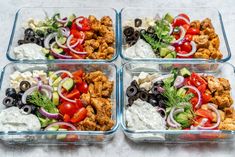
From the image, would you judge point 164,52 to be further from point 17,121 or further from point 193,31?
point 17,121

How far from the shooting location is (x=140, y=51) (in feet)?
5.52

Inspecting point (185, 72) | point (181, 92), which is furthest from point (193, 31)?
point (181, 92)

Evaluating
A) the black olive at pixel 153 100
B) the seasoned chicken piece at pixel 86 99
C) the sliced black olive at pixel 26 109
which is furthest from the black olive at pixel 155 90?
the sliced black olive at pixel 26 109

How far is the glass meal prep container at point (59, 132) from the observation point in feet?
4.59

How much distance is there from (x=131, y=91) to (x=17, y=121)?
455 mm

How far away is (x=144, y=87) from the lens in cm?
161

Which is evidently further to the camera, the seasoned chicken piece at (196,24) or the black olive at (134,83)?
the seasoned chicken piece at (196,24)

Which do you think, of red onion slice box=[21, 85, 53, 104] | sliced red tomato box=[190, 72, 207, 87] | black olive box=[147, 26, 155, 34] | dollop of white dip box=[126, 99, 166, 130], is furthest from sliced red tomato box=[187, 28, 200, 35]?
red onion slice box=[21, 85, 53, 104]

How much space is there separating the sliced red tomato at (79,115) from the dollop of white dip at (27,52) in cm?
35

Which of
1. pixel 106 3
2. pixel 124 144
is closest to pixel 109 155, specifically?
pixel 124 144

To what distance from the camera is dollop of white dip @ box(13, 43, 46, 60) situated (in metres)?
1.67

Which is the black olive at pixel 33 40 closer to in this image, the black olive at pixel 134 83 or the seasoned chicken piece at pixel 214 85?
the black olive at pixel 134 83

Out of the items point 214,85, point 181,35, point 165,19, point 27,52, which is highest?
point 165,19

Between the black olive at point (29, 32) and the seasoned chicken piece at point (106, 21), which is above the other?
the seasoned chicken piece at point (106, 21)
